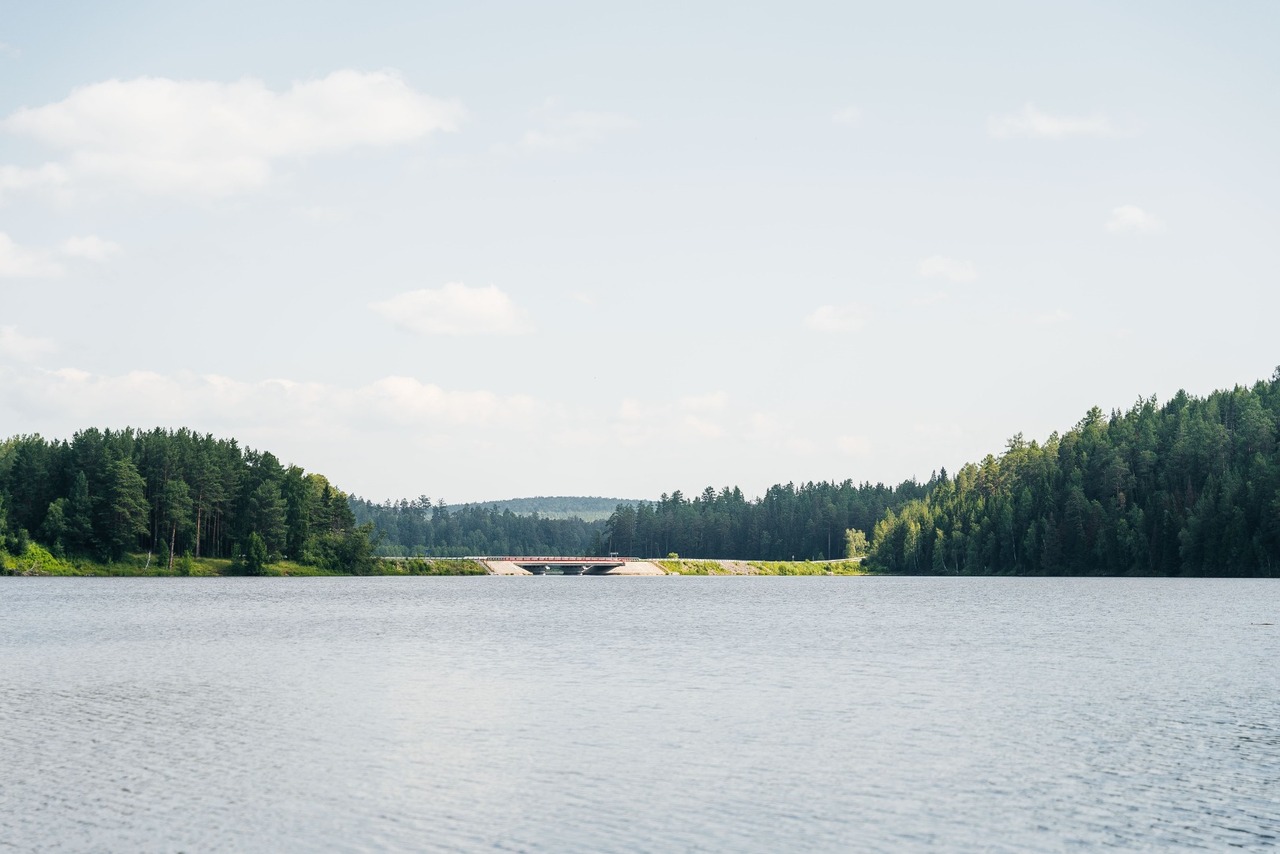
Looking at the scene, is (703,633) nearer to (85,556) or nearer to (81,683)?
(81,683)

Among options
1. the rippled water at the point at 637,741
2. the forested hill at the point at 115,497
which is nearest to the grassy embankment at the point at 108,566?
the forested hill at the point at 115,497

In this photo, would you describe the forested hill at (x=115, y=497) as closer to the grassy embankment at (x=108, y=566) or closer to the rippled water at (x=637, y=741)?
the grassy embankment at (x=108, y=566)

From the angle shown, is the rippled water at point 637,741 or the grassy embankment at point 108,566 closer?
the rippled water at point 637,741

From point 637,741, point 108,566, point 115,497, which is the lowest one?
point 108,566

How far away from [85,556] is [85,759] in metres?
170

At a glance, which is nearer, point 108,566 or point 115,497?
point 115,497

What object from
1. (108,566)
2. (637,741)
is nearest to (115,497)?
(108,566)

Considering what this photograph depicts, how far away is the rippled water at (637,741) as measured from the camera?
84.7 feet

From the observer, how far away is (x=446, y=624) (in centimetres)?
9112

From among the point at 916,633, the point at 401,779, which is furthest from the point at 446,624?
the point at 401,779

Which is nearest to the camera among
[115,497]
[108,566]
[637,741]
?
[637,741]

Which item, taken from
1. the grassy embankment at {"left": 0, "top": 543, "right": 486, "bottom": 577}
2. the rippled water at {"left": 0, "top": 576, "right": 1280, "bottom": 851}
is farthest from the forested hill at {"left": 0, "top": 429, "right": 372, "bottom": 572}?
the rippled water at {"left": 0, "top": 576, "right": 1280, "bottom": 851}

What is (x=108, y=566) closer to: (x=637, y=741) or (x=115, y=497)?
(x=115, y=497)

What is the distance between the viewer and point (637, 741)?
36.2 m
